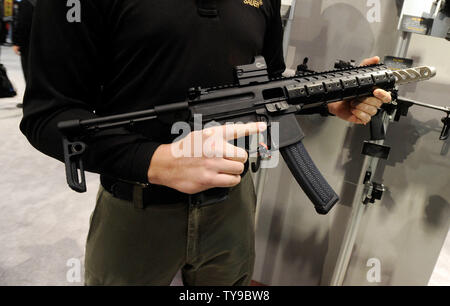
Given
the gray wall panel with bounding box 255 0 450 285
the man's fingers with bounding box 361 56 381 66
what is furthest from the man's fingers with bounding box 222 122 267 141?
the gray wall panel with bounding box 255 0 450 285

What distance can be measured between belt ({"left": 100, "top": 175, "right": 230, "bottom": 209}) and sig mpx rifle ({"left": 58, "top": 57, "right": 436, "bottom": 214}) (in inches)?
6.1

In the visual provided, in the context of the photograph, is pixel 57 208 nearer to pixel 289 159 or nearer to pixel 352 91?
pixel 289 159

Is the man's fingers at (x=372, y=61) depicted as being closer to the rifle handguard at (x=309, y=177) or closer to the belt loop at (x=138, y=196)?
the rifle handguard at (x=309, y=177)

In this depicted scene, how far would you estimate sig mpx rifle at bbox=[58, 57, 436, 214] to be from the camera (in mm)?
598

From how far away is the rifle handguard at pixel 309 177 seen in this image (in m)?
0.91

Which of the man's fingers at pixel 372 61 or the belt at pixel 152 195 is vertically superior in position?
the man's fingers at pixel 372 61

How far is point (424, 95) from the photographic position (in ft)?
4.28

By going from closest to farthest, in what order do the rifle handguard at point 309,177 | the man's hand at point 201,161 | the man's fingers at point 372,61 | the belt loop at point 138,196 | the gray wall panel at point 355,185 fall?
the man's hand at point 201,161 → the belt loop at point 138,196 → the rifle handguard at point 309,177 → the man's fingers at point 372,61 → the gray wall panel at point 355,185

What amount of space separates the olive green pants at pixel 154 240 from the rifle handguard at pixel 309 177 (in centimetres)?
22

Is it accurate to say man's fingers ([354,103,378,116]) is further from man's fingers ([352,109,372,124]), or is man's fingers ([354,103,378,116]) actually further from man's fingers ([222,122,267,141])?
man's fingers ([222,122,267,141])

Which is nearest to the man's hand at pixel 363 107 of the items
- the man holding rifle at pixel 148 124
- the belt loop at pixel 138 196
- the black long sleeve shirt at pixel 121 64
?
the man holding rifle at pixel 148 124

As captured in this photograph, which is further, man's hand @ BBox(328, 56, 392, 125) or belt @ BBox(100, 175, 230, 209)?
man's hand @ BBox(328, 56, 392, 125)

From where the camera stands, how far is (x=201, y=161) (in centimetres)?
59

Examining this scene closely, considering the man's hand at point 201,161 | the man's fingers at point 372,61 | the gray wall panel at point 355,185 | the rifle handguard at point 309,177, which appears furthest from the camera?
the gray wall panel at point 355,185
